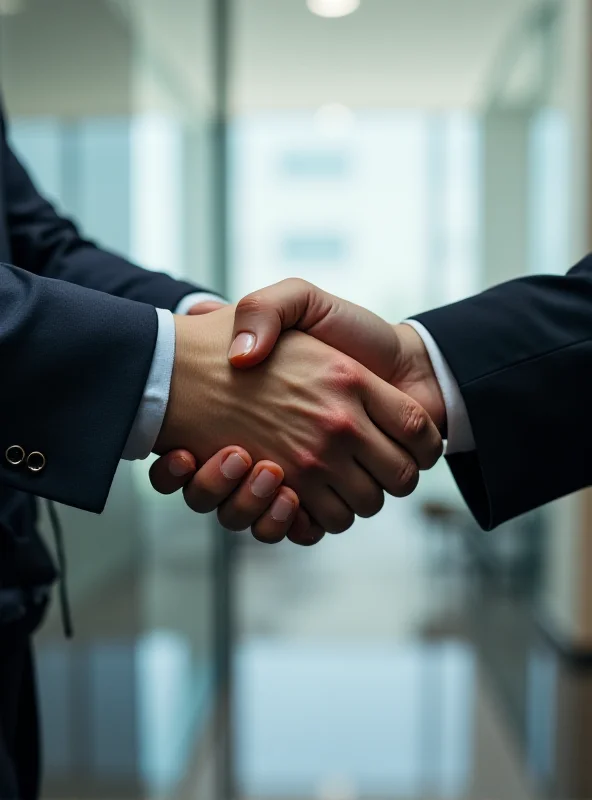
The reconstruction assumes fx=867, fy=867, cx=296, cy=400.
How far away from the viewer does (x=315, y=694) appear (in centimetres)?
274

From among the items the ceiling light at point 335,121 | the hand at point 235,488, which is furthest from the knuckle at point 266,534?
the ceiling light at point 335,121

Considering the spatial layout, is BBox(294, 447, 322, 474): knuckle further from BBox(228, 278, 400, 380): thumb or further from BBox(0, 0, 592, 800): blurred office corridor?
BBox(0, 0, 592, 800): blurred office corridor

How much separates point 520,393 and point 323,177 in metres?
2.83

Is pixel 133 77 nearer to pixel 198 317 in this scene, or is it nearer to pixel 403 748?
pixel 198 317

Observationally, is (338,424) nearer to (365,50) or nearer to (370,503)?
(370,503)

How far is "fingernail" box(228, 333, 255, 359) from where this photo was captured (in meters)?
0.79

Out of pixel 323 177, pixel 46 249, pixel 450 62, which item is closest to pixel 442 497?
pixel 323 177

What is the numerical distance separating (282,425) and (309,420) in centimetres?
3

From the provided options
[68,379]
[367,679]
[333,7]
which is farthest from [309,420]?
[333,7]

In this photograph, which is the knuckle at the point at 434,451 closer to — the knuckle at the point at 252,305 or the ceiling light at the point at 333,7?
the knuckle at the point at 252,305

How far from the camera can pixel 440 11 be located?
10.2ft

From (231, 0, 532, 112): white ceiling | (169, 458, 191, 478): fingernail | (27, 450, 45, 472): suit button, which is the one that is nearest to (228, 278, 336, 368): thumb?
(169, 458, 191, 478): fingernail

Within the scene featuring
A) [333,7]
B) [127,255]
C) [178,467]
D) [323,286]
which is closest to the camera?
[178,467]

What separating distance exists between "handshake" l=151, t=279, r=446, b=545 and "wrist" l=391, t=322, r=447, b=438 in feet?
0.11
